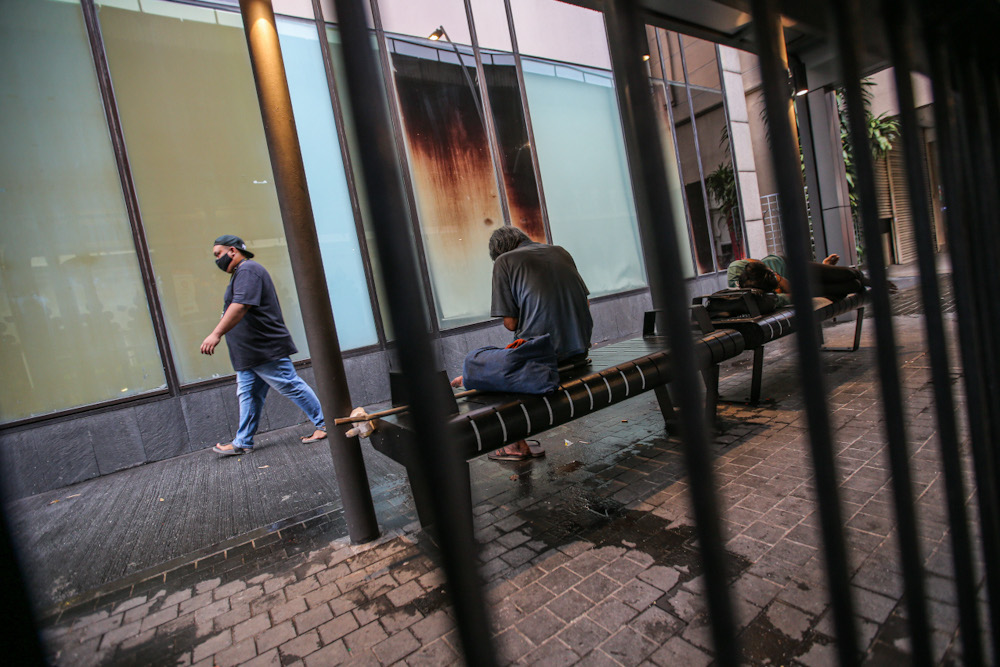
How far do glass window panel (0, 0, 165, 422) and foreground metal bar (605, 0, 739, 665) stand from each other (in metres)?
6.60

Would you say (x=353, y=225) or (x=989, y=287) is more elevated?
(x=353, y=225)

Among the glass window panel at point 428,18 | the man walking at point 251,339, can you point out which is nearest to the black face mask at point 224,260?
the man walking at point 251,339

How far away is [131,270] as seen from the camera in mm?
5824

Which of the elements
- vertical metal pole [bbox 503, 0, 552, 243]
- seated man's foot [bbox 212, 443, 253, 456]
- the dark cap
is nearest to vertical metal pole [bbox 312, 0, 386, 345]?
the dark cap

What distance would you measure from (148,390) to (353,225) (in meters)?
3.14

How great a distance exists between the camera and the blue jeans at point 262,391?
521 cm

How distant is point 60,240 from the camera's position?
553cm

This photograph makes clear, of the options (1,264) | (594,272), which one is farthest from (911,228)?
(594,272)

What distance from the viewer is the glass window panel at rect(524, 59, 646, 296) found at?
352 inches

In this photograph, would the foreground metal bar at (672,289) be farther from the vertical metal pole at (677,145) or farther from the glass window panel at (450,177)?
the vertical metal pole at (677,145)

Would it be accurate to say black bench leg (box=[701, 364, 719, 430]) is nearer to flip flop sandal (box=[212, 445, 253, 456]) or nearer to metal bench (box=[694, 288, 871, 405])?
metal bench (box=[694, 288, 871, 405])

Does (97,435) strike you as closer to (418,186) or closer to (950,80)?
(418,186)

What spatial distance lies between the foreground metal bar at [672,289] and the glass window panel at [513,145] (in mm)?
7850

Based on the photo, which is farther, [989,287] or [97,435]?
[97,435]
